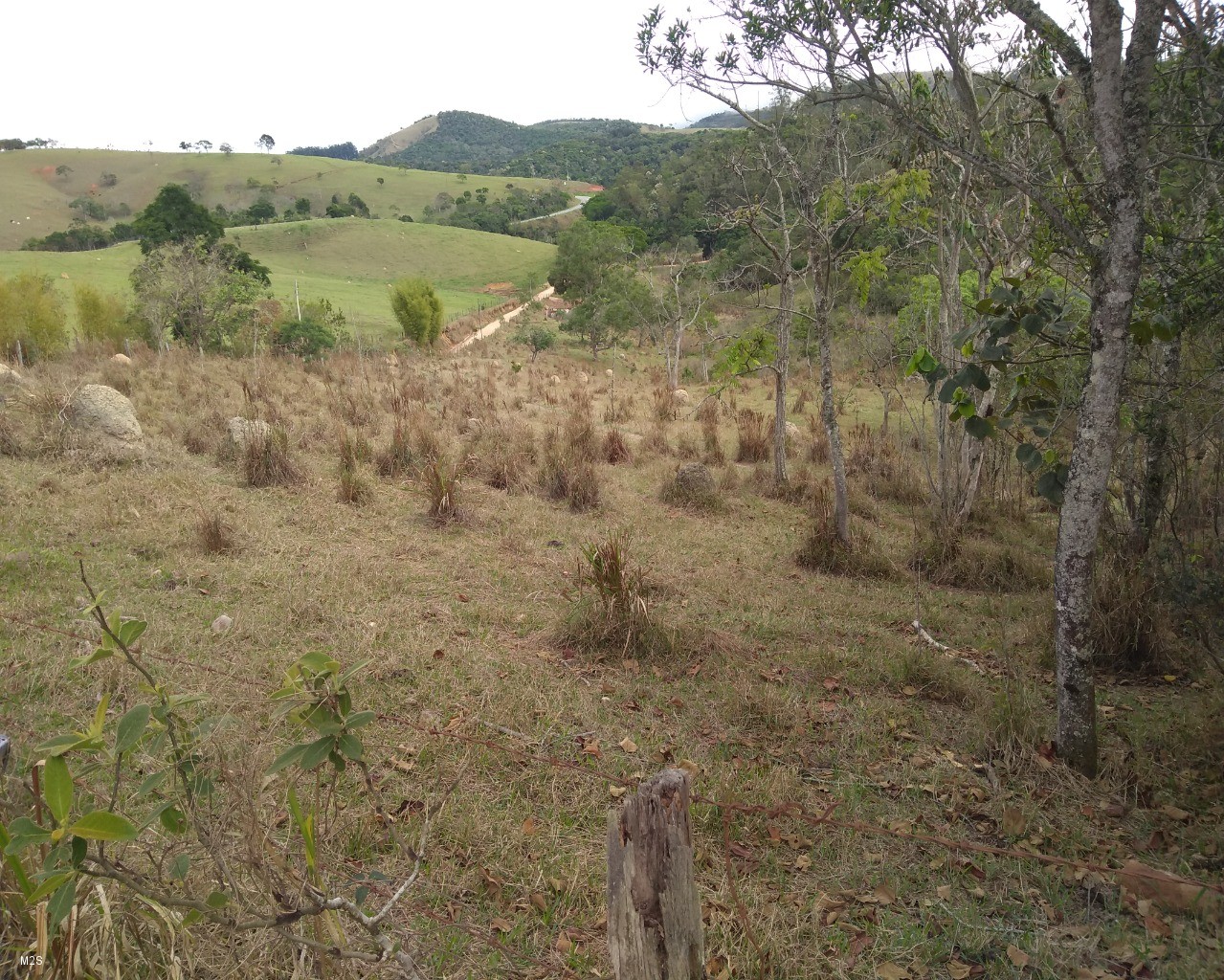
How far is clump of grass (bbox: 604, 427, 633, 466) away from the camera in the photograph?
11.6 meters

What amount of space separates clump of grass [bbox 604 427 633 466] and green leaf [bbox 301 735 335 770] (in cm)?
974

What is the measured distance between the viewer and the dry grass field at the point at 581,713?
2707mm

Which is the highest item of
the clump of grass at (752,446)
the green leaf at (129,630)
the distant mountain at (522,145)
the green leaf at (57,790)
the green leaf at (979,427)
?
the distant mountain at (522,145)

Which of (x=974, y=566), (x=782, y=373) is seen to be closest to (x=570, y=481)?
(x=782, y=373)

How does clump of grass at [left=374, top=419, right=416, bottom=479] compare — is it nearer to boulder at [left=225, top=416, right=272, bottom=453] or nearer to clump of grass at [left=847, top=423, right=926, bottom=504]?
boulder at [left=225, top=416, right=272, bottom=453]

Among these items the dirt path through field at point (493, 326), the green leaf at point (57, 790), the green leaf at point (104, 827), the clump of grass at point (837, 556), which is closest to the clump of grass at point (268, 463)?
the clump of grass at point (837, 556)

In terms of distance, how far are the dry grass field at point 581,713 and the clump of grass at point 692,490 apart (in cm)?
8

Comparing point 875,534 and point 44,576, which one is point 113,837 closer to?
point 44,576

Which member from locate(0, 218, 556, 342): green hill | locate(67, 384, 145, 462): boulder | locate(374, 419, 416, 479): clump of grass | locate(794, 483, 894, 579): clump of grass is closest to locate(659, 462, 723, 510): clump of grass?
locate(794, 483, 894, 579): clump of grass

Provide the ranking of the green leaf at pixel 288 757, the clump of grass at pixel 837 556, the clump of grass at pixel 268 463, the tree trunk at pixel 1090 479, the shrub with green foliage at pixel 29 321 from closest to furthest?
the green leaf at pixel 288 757
the tree trunk at pixel 1090 479
the clump of grass at pixel 837 556
the clump of grass at pixel 268 463
the shrub with green foliage at pixel 29 321

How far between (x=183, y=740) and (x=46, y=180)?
103000 mm

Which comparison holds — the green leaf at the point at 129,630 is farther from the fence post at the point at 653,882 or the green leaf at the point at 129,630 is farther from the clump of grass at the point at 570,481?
the clump of grass at the point at 570,481

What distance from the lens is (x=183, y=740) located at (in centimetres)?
197

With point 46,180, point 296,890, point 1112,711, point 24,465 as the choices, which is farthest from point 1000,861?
point 46,180
